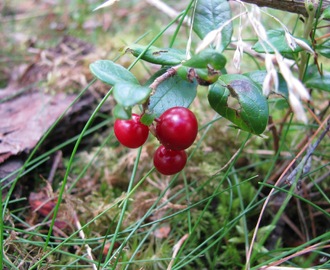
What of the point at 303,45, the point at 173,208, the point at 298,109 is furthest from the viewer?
the point at 173,208

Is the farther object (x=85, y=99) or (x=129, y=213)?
(x=85, y=99)

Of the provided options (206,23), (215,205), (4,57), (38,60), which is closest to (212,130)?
(215,205)

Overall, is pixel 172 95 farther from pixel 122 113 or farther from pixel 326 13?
pixel 326 13

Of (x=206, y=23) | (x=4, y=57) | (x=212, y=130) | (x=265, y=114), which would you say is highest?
(x=206, y=23)

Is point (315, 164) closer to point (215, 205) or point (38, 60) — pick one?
point (215, 205)

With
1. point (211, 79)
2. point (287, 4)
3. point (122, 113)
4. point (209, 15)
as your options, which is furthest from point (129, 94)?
point (287, 4)

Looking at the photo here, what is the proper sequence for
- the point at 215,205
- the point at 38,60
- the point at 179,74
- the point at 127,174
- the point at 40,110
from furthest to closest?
the point at 38,60, the point at 40,110, the point at 127,174, the point at 215,205, the point at 179,74

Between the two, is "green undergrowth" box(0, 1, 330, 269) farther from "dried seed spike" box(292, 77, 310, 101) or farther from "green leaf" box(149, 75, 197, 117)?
"dried seed spike" box(292, 77, 310, 101)
